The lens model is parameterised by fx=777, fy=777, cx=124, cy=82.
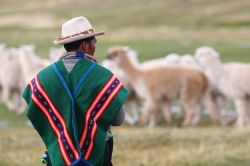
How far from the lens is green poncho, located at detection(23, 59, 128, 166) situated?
547cm

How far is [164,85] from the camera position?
17.9m

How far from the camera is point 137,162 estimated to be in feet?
33.6

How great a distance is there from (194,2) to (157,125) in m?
68.8

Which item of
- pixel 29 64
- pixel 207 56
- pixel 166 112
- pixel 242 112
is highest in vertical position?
pixel 207 56

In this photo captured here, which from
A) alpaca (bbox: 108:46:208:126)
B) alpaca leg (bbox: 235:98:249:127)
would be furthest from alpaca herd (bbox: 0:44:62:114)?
alpaca leg (bbox: 235:98:249:127)

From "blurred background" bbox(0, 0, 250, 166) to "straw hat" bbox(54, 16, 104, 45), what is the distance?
4582 millimetres

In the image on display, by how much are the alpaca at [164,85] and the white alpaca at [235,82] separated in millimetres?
306

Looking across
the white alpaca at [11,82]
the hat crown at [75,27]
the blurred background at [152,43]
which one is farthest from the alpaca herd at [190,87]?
the hat crown at [75,27]

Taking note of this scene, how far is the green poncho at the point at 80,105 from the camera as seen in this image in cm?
547

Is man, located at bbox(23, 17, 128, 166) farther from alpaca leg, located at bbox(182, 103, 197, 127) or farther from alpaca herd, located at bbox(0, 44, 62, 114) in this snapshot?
alpaca herd, located at bbox(0, 44, 62, 114)

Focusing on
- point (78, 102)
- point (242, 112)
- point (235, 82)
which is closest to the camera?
point (78, 102)

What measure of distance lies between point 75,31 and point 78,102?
53cm

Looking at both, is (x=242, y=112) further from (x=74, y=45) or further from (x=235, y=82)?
(x=74, y=45)

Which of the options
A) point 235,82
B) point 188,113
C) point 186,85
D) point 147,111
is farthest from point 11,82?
point 235,82
